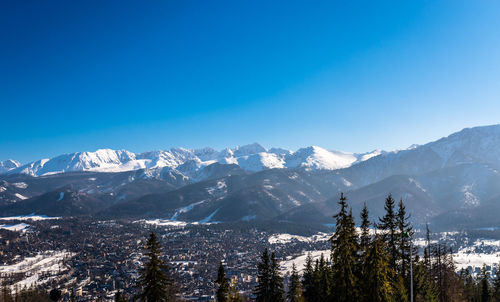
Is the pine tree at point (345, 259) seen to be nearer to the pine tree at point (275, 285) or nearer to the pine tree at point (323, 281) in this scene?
the pine tree at point (323, 281)

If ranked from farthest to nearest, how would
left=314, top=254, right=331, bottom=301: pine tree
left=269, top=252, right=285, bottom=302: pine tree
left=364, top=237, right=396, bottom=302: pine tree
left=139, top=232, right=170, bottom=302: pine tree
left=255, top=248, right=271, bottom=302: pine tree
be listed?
left=314, top=254, right=331, bottom=301: pine tree, left=255, top=248, right=271, bottom=302: pine tree, left=269, top=252, right=285, bottom=302: pine tree, left=139, top=232, right=170, bottom=302: pine tree, left=364, top=237, right=396, bottom=302: pine tree

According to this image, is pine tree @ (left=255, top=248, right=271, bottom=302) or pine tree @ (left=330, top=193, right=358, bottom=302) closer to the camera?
pine tree @ (left=330, top=193, right=358, bottom=302)

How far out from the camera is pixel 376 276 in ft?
111

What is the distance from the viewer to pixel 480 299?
78.7m

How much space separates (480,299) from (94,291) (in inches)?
6900

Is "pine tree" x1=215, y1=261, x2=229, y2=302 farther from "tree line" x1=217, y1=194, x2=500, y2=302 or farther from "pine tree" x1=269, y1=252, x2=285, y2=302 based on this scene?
"pine tree" x1=269, y1=252, x2=285, y2=302

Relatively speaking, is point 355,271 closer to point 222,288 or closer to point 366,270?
point 366,270

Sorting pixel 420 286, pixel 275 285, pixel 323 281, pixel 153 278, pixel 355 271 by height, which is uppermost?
pixel 355 271

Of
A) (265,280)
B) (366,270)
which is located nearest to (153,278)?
(265,280)

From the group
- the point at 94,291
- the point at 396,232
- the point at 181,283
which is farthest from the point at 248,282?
the point at 396,232

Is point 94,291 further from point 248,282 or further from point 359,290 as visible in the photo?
point 359,290

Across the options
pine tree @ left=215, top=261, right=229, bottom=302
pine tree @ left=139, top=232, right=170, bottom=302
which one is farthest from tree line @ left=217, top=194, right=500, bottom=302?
pine tree @ left=139, top=232, right=170, bottom=302

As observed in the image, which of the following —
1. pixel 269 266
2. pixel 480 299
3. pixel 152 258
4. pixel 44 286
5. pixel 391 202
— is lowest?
pixel 44 286

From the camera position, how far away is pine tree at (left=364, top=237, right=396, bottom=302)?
33.5 m
